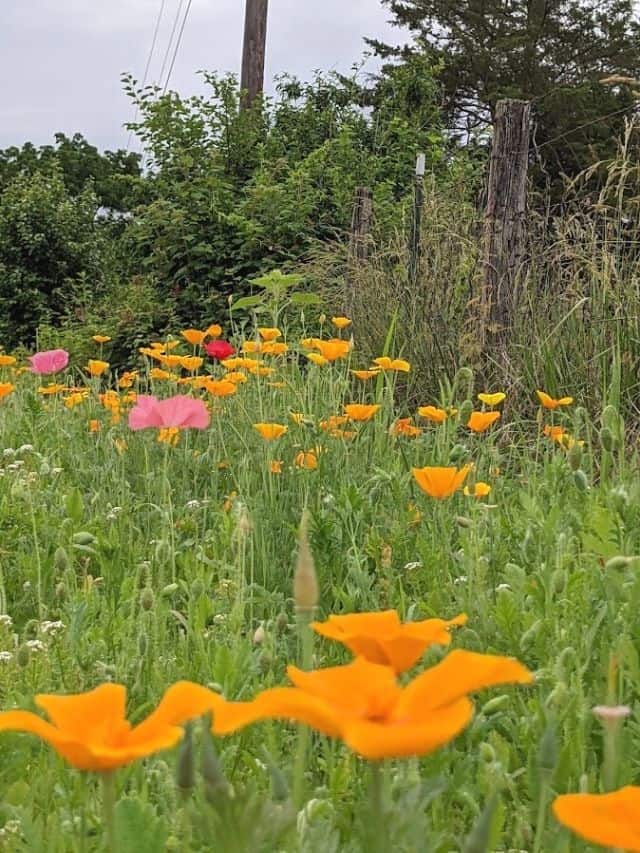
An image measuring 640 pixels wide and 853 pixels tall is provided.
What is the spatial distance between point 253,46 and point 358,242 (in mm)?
5565

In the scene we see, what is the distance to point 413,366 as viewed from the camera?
4.64 meters

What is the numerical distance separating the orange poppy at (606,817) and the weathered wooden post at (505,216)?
4.24 metres

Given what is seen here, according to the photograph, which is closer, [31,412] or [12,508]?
[12,508]

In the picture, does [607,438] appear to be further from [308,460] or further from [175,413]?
[308,460]

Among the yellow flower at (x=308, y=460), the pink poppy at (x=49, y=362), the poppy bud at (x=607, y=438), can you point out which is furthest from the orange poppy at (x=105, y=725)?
the pink poppy at (x=49, y=362)

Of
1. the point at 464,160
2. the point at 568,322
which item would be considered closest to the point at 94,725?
the point at 568,322

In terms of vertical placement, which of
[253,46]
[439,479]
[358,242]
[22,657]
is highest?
[253,46]

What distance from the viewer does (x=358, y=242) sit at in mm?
7023

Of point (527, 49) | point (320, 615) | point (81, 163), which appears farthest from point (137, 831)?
point (81, 163)

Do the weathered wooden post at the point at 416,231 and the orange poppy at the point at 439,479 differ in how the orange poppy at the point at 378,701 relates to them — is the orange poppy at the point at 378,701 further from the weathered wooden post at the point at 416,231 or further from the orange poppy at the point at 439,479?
the weathered wooden post at the point at 416,231

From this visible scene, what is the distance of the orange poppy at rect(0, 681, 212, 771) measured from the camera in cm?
47

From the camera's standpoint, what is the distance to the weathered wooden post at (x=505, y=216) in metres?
4.75

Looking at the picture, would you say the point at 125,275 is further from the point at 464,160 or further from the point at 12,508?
the point at 12,508

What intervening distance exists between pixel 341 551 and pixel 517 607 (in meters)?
0.70
